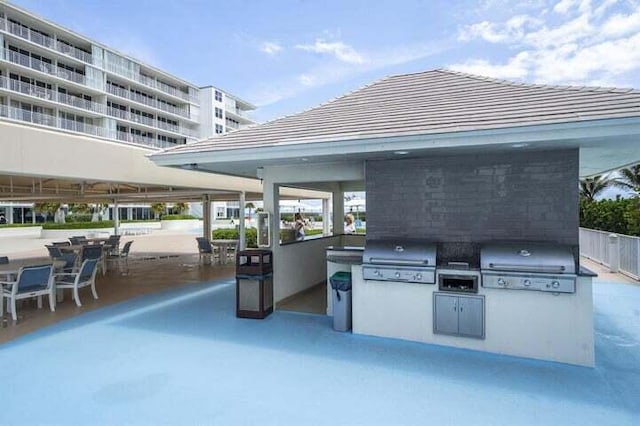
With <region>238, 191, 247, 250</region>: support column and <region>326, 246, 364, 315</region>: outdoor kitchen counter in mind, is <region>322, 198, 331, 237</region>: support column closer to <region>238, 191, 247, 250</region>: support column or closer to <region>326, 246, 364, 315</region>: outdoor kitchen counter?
<region>238, 191, 247, 250</region>: support column

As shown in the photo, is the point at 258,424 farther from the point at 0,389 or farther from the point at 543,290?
the point at 543,290

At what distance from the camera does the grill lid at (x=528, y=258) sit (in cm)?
491

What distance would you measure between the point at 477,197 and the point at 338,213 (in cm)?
667

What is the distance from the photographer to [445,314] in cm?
556

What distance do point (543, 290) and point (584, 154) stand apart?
3.00m

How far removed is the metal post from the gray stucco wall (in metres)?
7.87

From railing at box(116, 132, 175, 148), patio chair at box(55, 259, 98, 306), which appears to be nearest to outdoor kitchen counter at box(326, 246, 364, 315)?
patio chair at box(55, 259, 98, 306)

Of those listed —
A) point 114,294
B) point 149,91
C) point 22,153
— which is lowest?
point 114,294

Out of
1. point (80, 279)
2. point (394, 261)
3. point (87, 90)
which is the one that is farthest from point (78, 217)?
point (394, 261)

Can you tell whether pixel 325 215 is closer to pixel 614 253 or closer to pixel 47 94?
pixel 614 253

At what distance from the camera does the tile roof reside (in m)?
4.83

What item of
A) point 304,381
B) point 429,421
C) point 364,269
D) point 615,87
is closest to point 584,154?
point 615,87

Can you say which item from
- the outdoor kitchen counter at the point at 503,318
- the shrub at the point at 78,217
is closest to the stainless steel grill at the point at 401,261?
the outdoor kitchen counter at the point at 503,318

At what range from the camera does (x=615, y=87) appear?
547 cm
